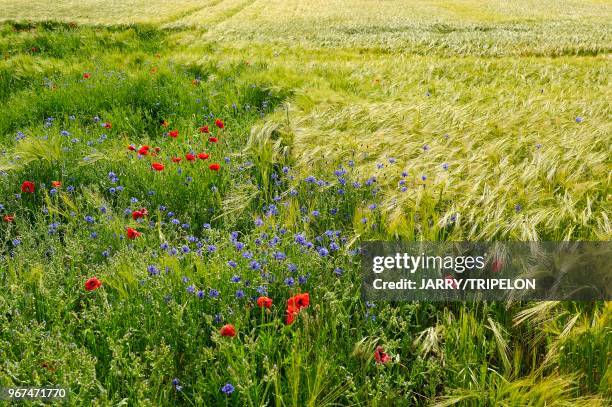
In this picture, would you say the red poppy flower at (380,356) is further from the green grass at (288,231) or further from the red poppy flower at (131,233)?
the red poppy flower at (131,233)

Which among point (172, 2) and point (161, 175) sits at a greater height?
point (172, 2)

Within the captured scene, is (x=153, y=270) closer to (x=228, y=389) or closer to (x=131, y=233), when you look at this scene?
(x=131, y=233)

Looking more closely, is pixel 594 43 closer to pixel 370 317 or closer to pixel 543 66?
pixel 543 66

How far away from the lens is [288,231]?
109 inches

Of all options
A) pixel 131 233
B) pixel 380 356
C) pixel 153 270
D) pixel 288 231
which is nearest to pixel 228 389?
pixel 380 356

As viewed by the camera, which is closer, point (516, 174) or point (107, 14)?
point (516, 174)

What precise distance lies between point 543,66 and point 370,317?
774 cm

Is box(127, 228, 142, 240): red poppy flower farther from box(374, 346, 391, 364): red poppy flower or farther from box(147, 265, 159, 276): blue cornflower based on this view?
box(374, 346, 391, 364): red poppy flower

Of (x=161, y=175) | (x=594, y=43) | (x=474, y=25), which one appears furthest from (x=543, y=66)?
(x=474, y=25)

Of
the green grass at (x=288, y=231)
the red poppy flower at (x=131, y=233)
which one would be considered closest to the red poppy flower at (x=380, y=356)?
the green grass at (x=288, y=231)

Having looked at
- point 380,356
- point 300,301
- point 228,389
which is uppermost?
point 300,301

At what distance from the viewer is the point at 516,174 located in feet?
9.52

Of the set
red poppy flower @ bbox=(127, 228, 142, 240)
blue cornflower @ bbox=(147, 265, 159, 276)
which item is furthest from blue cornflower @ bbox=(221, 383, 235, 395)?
red poppy flower @ bbox=(127, 228, 142, 240)

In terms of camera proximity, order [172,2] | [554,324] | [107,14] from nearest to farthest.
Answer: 1. [554,324]
2. [107,14]
3. [172,2]
